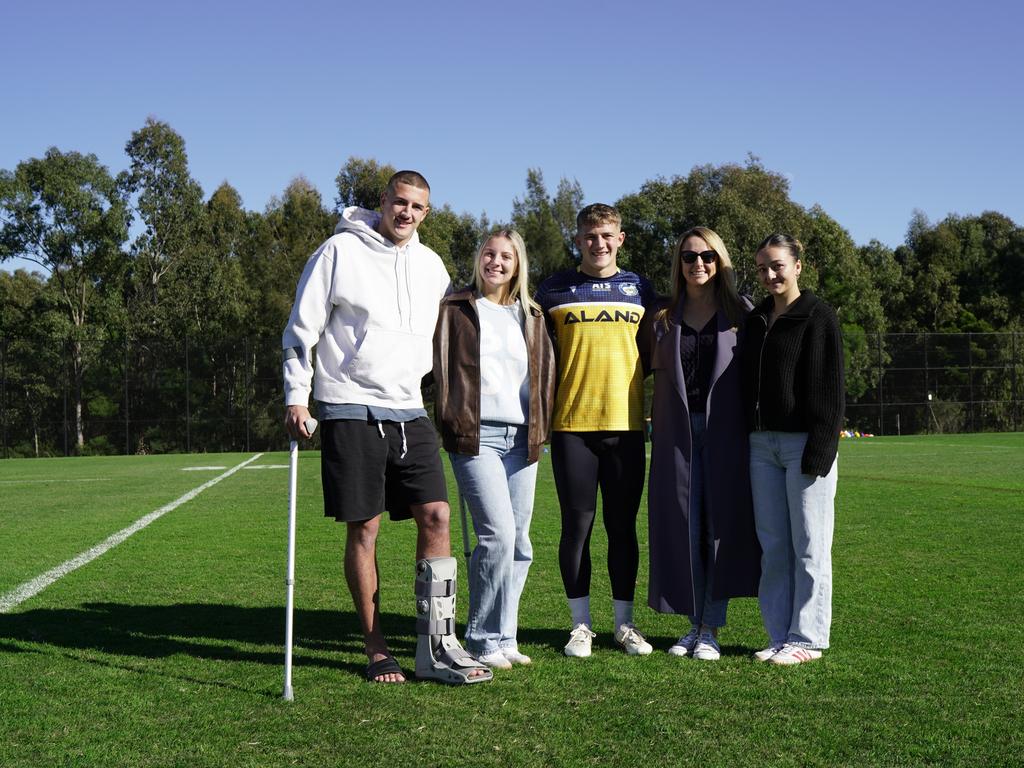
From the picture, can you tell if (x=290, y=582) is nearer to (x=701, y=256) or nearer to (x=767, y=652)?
(x=767, y=652)

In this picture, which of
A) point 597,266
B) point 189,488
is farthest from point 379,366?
point 189,488

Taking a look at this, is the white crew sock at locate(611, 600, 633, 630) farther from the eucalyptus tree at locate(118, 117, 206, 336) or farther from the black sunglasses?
Result: the eucalyptus tree at locate(118, 117, 206, 336)

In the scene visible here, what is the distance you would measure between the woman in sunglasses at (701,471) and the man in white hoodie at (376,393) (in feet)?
3.01

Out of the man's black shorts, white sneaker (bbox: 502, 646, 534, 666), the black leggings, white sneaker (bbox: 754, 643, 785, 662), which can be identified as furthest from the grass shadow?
white sneaker (bbox: 754, 643, 785, 662)

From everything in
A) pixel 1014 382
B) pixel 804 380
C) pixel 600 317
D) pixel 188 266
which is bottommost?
pixel 804 380

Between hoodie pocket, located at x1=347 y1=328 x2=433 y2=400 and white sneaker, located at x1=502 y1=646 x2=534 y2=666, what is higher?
hoodie pocket, located at x1=347 y1=328 x2=433 y2=400

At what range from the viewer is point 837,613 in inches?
208

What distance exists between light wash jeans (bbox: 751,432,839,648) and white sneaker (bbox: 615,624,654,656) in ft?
1.66

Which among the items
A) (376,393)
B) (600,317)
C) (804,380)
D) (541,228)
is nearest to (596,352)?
(600,317)

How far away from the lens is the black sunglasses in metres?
4.50

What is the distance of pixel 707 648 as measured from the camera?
4.36 meters

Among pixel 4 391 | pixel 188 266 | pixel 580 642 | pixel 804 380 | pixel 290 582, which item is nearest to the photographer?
pixel 290 582

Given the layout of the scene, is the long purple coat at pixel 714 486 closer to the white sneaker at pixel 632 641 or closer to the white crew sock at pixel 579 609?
the white sneaker at pixel 632 641

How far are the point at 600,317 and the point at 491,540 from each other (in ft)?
3.33
